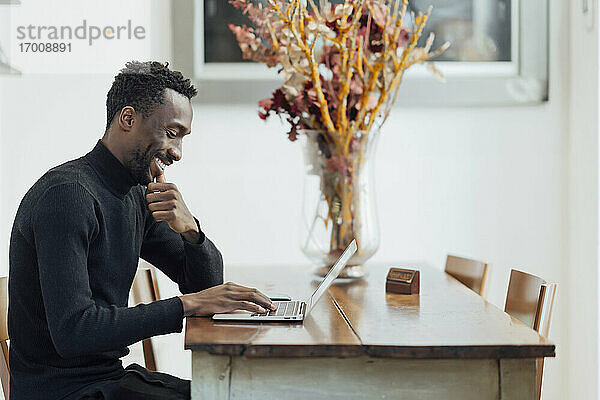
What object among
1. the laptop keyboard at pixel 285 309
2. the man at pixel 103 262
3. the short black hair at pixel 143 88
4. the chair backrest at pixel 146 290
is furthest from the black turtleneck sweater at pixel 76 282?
the chair backrest at pixel 146 290

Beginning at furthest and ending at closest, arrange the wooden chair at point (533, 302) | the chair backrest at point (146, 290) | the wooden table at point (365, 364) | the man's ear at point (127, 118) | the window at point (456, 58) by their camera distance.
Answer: the window at point (456, 58) < the chair backrest at point (146, 290) < the wooden chair at point (533, 302) < the man's ear at point (127, 118) < the wooden table at point (365, 364)

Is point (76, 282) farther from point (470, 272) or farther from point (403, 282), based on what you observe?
point (470, 272)

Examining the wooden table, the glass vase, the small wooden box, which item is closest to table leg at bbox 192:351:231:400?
the wooden table

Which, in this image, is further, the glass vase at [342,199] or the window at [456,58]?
the window at [456,58]

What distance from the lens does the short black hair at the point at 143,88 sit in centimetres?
170

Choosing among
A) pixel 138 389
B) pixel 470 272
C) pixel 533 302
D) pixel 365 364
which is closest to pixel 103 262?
pixel 138 389

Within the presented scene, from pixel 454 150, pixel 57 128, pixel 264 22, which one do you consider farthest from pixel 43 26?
pixel 454 150

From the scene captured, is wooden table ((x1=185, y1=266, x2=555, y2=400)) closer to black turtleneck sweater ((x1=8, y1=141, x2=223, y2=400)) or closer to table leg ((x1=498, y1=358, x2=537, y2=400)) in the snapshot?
table leg ((x1=498, y1=358, x2=537, y2=400))

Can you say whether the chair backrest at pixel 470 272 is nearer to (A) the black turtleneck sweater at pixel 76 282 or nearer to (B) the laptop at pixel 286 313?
(B) the laptop at pixel 286 313

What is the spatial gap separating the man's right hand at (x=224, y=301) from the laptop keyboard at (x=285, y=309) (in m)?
0.03

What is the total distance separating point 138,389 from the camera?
5.28ft

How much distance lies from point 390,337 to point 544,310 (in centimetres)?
54

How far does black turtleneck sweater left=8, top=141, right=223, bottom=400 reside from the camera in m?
1.47

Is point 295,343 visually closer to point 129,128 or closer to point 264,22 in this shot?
point 129,128
